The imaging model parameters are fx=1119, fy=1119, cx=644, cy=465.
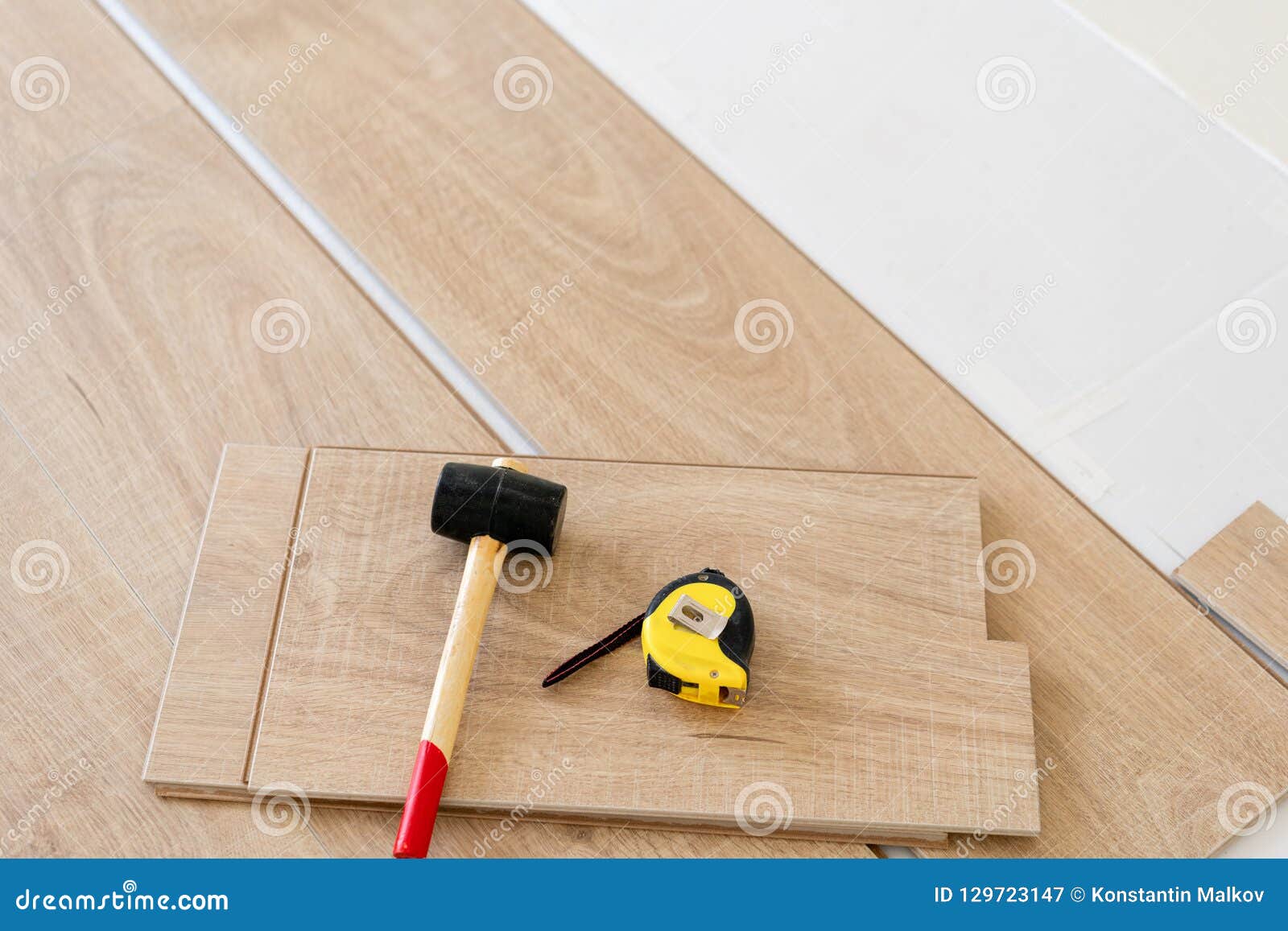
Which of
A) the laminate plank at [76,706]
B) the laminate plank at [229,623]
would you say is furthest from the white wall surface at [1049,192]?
the laminate plank at [76,706]

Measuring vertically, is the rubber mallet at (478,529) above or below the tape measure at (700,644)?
below

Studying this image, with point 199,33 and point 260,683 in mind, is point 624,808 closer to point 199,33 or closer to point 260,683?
point 260,683

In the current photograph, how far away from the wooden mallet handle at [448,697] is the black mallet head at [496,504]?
0.08 feet

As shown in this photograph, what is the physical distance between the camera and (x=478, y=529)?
4.27ft

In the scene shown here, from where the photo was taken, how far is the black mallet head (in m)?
1.29

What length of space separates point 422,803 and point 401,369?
64cm

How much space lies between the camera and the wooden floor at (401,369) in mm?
1303

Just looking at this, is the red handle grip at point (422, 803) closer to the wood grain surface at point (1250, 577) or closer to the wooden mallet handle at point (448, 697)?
the wooden mallet handle at point (448, 697)

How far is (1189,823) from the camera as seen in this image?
1266mm

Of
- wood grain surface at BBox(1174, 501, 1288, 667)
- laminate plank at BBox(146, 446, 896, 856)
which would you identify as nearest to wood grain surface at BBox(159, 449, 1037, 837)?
laminate plank at BBox(146, 446, 896, 856)

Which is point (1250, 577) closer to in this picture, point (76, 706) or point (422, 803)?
point (422, 803)

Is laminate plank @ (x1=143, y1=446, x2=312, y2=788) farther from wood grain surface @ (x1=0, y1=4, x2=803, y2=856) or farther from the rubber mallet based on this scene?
the rubber mallet

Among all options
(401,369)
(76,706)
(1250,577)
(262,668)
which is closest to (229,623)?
(262,668)

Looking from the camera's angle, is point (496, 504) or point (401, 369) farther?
point (401, 369)
